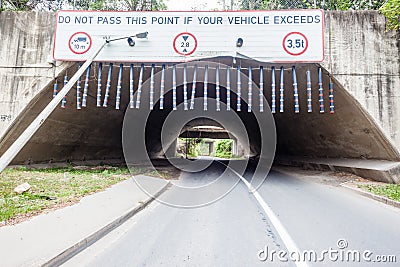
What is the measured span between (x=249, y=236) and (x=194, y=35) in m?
7.47

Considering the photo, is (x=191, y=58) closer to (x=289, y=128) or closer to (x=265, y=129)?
(x=289, y=128)

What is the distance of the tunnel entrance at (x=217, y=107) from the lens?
9828 mm

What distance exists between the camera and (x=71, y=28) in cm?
995

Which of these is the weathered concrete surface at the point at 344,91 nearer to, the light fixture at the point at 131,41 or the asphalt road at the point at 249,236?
the light fixture at the point at 131,41

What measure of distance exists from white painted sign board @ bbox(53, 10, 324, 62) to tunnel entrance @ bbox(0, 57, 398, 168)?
20.3 inches

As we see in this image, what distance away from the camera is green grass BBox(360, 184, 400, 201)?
6795 mm

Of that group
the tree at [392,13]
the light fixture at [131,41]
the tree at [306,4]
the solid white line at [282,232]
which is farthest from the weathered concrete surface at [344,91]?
the solid white line at [282,232]

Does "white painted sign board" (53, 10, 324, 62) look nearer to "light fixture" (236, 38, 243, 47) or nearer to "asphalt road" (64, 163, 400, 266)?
"light fixture" (236, 38, 243, 47)

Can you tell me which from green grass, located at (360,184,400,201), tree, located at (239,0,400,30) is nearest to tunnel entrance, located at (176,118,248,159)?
tree, located at (239,0,400,30)

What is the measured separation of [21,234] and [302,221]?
4601mm

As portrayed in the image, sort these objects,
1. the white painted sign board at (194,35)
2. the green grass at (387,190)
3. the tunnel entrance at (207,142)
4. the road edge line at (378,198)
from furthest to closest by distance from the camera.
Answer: the tunnel entrance at (207,142) < the white painted sign board at (194,35) < the green grass at (387,190) < the road edge line at (378,198)

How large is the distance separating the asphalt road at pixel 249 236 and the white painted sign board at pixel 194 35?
5363 mm

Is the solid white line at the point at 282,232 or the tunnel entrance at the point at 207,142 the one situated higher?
the tunnel entrance at the point at 207,142

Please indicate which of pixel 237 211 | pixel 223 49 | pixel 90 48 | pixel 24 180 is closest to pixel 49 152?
pixel 24 180
